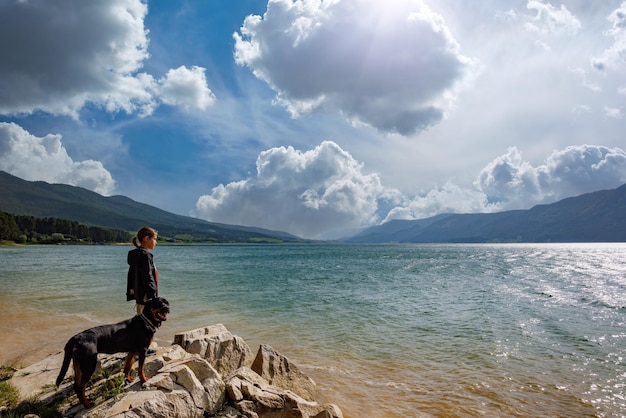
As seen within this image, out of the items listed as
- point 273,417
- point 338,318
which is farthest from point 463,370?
point 338,318

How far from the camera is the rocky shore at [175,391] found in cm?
747

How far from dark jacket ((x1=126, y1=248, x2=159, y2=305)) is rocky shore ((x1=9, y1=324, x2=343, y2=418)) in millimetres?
1762

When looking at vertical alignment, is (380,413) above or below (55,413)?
below

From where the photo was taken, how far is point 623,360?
53.3 feet

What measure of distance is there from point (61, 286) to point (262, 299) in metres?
24.4

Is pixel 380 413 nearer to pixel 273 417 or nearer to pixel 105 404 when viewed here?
pixel 273 417

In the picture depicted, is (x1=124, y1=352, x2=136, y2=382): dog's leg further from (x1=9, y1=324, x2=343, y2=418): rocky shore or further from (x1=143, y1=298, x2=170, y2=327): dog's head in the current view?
(x1=143, y1=298, x2=170, y2=327): dog's head

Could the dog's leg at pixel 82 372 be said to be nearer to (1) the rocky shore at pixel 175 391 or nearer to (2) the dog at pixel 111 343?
(2) the dog at pixel 111 343

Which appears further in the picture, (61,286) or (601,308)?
(61,286)

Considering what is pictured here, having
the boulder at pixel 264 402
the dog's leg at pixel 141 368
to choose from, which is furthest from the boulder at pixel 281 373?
the dog's leg at pixel 141 368

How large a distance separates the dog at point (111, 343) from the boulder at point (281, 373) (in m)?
3.73

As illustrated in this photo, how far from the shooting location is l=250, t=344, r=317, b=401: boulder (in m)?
11.4

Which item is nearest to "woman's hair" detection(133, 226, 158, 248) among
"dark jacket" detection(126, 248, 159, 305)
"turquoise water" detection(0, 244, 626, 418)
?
"dark jacket" detection(126, 248, 159, 305)

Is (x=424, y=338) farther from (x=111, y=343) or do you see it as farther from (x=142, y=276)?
(x=111, y=343)
